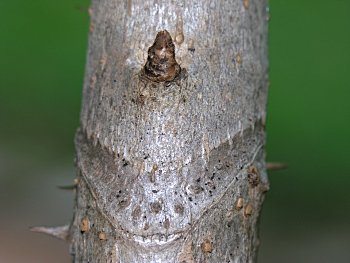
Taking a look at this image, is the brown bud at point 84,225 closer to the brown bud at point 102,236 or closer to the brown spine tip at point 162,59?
the brown bud at point 102,236

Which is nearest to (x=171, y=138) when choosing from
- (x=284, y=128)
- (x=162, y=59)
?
(x=162, y=59)

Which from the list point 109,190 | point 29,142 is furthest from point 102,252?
point 29,142

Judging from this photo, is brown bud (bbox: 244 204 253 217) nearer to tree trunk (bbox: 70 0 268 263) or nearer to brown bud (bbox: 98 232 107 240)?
tree trunk (bbox: 70 0 268 263)

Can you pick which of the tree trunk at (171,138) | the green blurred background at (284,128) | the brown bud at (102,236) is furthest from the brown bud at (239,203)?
the green blurred background at (284,128)

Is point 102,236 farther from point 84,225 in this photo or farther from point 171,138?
point 171,138

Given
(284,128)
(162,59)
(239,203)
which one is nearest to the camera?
(162,59)

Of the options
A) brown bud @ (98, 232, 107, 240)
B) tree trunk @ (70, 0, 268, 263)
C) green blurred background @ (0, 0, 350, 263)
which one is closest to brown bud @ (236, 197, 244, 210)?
tree trunk @ (70, 0, 268, 263)

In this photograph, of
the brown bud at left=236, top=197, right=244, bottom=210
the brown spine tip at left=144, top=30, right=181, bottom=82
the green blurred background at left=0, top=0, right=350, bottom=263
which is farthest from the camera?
the green blurred background at left=0, top=0, right=350, bottom=263
